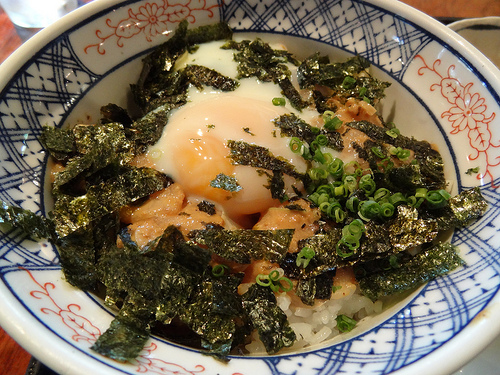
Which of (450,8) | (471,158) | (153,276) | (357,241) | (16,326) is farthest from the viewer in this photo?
(450,8)

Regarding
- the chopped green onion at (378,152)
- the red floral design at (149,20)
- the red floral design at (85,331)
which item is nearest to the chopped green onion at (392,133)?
Result: the chopped green onion at (378,152)

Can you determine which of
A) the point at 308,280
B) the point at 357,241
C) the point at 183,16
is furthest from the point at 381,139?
the point at 183,16

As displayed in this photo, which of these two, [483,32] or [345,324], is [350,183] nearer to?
[345,324]

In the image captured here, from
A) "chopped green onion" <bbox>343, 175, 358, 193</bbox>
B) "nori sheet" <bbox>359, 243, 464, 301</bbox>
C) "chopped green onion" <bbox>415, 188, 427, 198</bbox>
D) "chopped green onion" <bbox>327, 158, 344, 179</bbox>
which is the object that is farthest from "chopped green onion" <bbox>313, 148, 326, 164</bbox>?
"nori sheet" <bbox>359, 243, 464, 301</bbox>

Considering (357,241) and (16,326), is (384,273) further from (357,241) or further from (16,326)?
(16,326)

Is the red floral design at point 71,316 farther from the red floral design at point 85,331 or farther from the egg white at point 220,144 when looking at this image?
the egg white at point 220,144

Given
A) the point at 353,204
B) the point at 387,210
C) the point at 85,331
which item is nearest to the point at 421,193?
the point at 387,210
